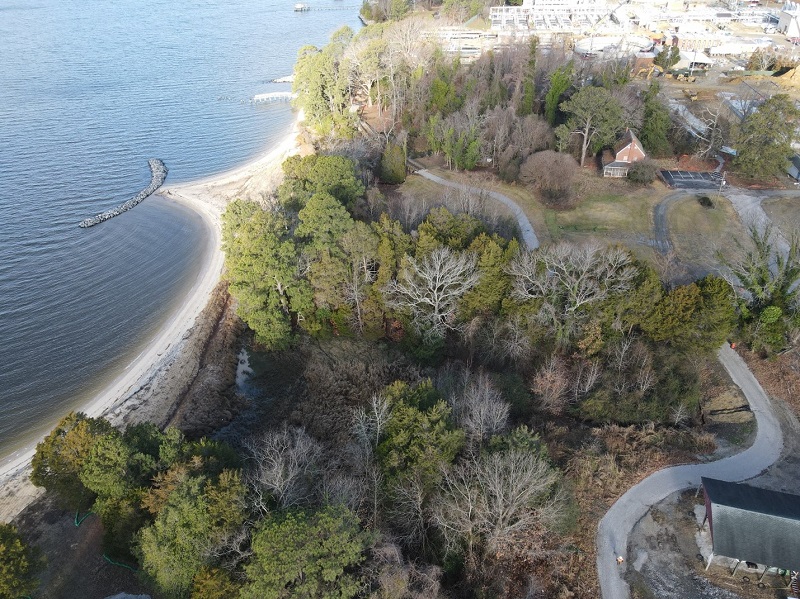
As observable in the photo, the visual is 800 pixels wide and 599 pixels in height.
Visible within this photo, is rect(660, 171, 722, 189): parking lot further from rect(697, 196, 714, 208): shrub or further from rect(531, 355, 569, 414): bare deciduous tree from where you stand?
rect(531, 355, 569, 414): bare deciduous tree

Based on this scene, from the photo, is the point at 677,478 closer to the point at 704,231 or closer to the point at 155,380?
the point at 704,231

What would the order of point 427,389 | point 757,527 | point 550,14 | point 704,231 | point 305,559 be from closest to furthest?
point 305,559, point 757,527, point 427,389, point 704,231, point 550,14

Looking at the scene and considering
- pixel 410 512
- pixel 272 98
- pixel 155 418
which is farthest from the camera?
pixel 272 98

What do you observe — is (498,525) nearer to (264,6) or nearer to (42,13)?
(264,6)

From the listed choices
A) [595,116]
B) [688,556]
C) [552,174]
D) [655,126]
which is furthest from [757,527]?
[655,126]

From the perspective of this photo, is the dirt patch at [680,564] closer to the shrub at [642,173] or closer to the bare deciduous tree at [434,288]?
the bare deciduous tree at [434,288]

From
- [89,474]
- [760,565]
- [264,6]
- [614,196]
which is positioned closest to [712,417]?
[760,565]

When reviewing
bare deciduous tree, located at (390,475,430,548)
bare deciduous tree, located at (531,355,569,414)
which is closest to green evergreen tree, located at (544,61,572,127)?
bare deciduous tree, located at (531,355,569,414)
